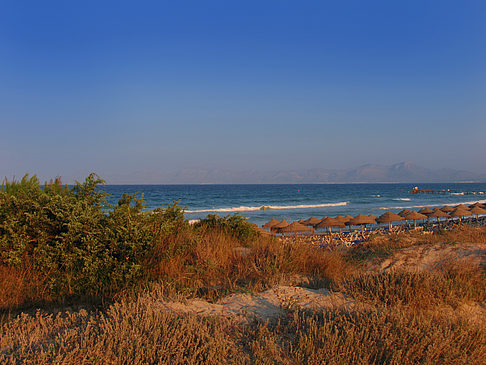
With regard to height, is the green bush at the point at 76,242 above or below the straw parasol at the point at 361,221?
above

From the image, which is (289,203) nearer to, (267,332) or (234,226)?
(234,226)

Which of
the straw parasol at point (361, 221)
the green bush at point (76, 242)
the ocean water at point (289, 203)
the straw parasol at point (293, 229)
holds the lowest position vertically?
the ocean water at point (289, 203)

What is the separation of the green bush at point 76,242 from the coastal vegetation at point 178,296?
0.07ft

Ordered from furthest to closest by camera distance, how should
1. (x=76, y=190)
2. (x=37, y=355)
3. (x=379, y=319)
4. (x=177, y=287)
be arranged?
(x=76, y=190), (x=177, y=287), (x=379, y=319), (x=37, y=355)

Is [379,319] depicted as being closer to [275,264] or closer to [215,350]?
[215,350]

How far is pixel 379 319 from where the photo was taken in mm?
3594

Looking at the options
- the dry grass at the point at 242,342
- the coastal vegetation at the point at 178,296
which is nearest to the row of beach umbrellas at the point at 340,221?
the coastal vegetation at the point at 178,296

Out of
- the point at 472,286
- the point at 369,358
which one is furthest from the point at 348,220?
the point at 369,358

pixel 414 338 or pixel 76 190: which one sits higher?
pixel 76 190

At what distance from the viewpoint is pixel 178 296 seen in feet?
15.4

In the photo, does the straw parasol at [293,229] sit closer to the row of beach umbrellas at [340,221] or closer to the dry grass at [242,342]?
the row of beach umbrellas at [340,221]

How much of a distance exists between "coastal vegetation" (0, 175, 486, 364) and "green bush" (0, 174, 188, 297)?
0.07ft

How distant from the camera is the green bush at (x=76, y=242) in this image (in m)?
5.24

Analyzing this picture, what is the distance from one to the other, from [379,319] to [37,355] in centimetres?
338
